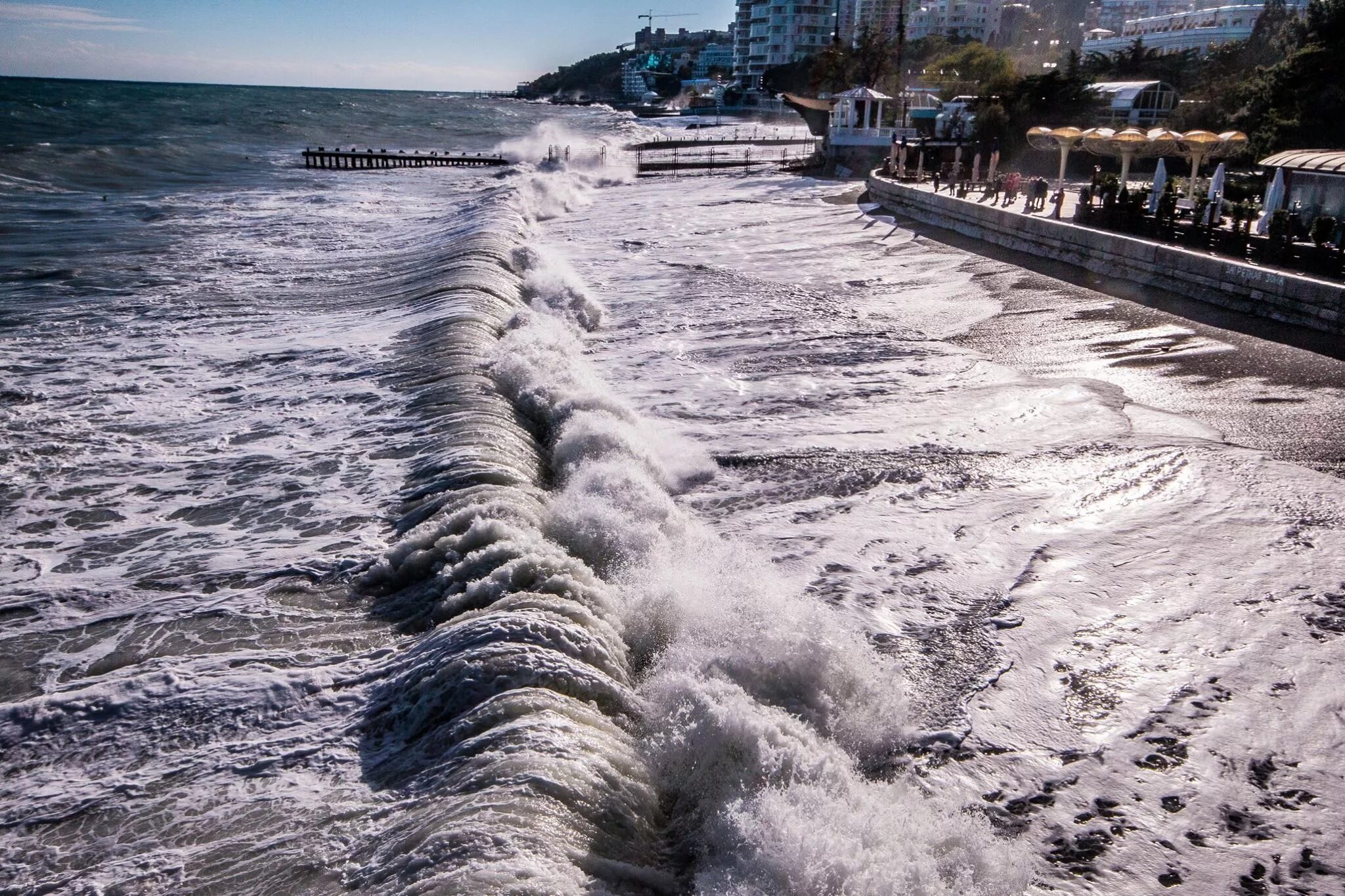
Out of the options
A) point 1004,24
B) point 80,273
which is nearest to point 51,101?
point 80,273

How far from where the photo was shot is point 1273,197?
599 inches

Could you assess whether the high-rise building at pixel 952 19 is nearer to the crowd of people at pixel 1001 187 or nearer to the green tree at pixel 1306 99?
the crowd of people at pixel 1001 187

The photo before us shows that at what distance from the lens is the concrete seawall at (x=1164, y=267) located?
12.7 metres

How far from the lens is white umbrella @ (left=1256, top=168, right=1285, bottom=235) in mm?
14977

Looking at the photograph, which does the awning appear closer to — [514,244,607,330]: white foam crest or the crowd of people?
the crowd of people

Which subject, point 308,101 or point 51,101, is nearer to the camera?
point 51,101

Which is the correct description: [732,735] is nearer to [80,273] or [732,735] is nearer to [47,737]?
[47,737]

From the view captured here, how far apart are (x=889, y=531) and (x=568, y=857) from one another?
422 centimetres

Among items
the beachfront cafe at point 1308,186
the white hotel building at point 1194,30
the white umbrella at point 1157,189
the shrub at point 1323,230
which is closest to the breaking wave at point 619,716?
the shrub at point 1323,230

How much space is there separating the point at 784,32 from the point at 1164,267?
11794cm

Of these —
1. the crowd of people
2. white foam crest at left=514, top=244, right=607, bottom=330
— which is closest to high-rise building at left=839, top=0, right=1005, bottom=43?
the crowd of people

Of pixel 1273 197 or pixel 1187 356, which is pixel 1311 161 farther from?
pixel 1187 356

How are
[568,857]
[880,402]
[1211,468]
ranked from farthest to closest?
[880,402] → [1211,468] → [568,857]

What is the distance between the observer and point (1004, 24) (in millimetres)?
133125
